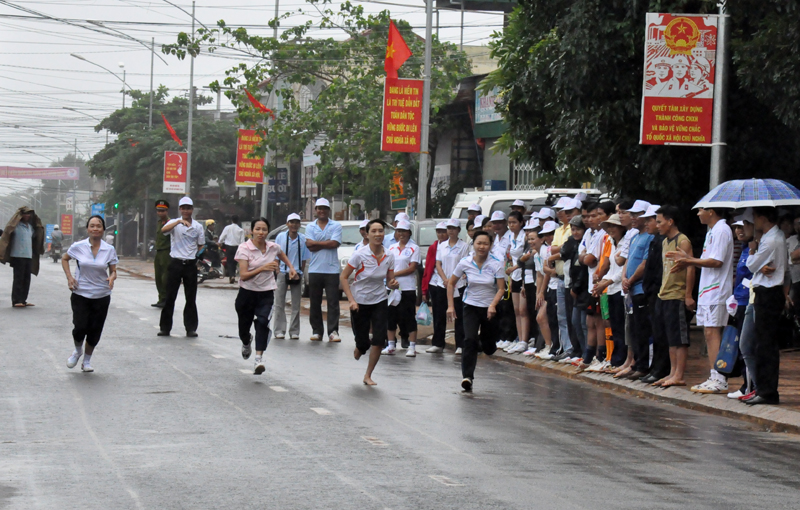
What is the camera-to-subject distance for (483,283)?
12664 mm

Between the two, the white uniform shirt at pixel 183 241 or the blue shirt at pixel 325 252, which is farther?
the blue shirt at pixel 325 252

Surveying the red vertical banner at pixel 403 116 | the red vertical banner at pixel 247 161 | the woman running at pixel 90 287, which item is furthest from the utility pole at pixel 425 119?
the red vertical banner at pixel 247 161

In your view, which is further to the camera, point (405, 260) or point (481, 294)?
point (405, 260)

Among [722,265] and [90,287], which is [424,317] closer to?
[90,287]

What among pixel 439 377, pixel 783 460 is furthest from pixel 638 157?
pixel 783 460

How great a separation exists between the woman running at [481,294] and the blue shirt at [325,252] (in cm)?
560

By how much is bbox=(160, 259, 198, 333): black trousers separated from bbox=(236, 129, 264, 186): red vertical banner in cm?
2420

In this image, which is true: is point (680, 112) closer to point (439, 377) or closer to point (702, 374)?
point (702, 374)

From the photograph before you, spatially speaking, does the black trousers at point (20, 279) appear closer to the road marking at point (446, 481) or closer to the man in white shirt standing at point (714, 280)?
the man in white shirt standing at point (714, 280)

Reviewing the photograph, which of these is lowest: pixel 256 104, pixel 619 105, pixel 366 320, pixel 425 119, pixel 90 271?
pixel 366 320

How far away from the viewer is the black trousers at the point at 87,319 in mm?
13188

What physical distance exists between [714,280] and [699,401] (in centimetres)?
133

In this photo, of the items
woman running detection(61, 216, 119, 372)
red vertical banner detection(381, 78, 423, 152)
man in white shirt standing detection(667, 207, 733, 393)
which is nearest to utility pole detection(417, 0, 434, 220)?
red vertical banner detection(381, 78, 423, 152)

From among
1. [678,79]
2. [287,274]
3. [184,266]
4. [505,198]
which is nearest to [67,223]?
[505,198]
